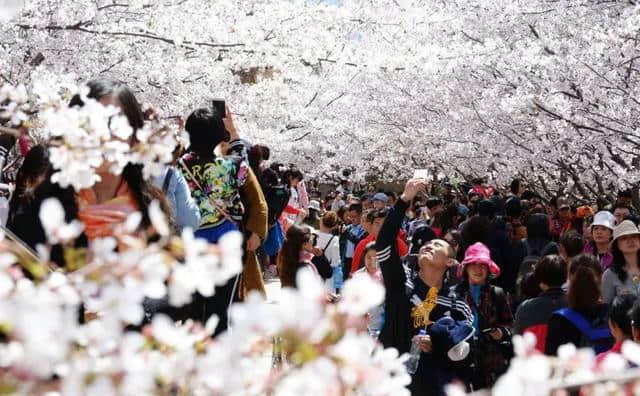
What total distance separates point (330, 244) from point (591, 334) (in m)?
4.79

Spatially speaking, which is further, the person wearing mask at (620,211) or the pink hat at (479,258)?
the person wearing mask at (620,211)

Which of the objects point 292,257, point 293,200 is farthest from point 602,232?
point 293,200

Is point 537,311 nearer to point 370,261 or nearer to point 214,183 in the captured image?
point 214,183

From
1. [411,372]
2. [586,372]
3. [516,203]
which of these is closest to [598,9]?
[516,203]

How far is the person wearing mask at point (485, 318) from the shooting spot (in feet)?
15.3

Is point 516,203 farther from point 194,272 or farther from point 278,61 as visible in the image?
point 194,272

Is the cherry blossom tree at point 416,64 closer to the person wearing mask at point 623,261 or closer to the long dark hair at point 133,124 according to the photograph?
the person wearing mask at point 623,261

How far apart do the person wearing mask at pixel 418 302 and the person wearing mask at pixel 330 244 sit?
3.56 m

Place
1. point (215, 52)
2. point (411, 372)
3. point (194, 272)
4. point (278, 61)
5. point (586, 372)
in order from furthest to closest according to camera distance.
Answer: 1. point (215, 52)
2. point (278, 61)
3. point (411, 372)
4. point (586, 372)
5. point (194, 272)

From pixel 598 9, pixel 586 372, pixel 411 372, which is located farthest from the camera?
pixel 598 9

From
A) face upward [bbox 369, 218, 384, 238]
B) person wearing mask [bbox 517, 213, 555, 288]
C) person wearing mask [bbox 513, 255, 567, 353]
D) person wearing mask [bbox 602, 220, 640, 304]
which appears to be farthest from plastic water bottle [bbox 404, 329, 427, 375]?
face upward [bbox 369, 218, 384, 238]

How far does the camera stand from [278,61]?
8.45m

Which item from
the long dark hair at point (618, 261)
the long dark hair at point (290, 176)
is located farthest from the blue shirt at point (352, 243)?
the long dark hair at point (618, 261)

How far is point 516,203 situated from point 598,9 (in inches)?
113
